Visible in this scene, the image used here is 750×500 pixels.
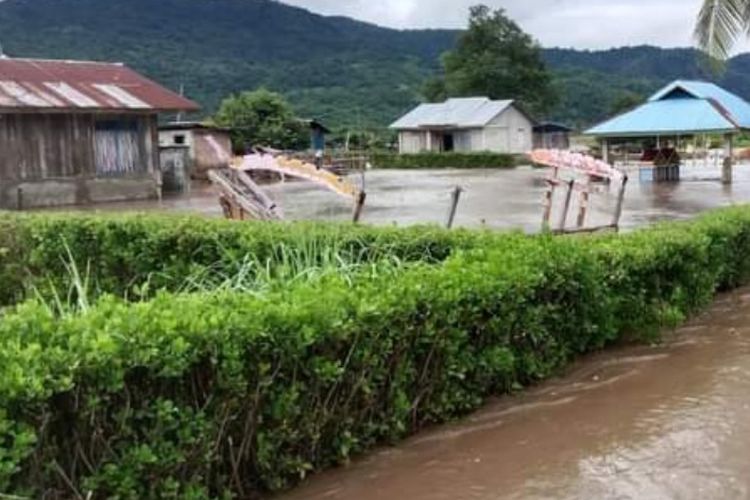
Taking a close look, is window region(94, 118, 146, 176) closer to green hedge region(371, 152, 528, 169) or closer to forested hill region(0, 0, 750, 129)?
green hedge region(371, 152, 528, 169)

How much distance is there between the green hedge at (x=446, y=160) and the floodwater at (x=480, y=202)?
583 inches

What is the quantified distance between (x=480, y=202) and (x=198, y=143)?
750 inches

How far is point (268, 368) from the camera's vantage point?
511 centimetres

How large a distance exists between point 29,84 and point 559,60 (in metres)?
142

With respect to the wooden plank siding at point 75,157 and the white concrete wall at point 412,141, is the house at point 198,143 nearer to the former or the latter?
the wooden plank siding at point 75,157

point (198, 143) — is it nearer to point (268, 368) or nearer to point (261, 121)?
point (261, 121)

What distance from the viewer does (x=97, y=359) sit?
4367mm

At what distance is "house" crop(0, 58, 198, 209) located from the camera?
1138 inches

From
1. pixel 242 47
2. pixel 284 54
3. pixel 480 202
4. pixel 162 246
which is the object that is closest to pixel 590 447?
pixel 162 246

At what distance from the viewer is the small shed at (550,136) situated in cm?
→ 7331

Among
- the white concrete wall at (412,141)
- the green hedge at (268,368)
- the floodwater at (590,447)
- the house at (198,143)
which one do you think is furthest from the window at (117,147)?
the white concrete wall at (412,141)

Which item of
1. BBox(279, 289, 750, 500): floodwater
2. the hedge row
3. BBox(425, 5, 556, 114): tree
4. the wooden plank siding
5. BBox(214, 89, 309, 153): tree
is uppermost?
BBox(425, 5, 556, 114): tree

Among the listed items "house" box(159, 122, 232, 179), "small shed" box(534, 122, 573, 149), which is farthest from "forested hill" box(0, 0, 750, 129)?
"house" box(159, 122, 232, 179)

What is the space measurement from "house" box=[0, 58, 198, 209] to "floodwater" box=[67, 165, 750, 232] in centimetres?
174
